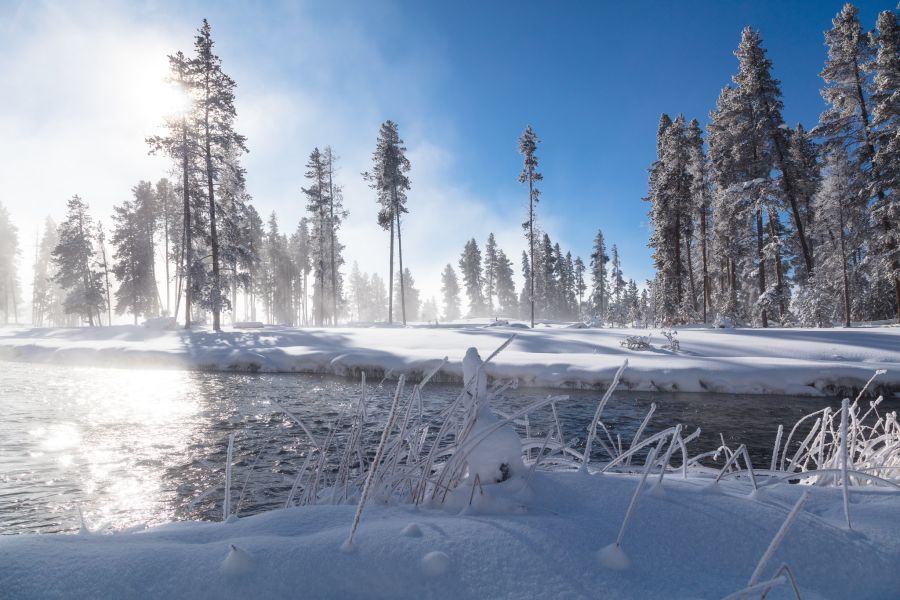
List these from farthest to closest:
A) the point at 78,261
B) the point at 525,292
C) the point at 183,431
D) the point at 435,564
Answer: the point at 525,292 < the point at 78,261 < the point at 183,431 < the point at 435,564

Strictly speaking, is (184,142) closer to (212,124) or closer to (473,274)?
(212,124)

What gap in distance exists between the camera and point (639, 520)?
1.54m

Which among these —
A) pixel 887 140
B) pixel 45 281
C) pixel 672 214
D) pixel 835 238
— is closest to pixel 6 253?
pixel 45 281

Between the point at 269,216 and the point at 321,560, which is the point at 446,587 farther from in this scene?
the point at 269,216

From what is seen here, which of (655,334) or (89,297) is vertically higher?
(89,297)

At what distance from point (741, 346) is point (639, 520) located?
16.3 m

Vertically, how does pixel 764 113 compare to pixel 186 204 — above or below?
above

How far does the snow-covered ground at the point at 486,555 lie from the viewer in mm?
1128

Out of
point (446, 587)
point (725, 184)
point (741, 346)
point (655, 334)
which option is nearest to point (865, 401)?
point (741, 346)

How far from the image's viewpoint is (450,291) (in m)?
82.7

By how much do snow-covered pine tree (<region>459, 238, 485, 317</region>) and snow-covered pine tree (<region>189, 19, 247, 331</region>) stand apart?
51.3 m

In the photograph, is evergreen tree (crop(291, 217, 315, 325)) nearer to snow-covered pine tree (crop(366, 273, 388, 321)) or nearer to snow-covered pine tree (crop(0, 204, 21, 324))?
snow-covered pine tree (crop(366, 273, 388, 321))

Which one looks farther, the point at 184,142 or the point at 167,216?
the point at 167,216

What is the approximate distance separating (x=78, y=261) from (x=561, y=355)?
44621 mm
